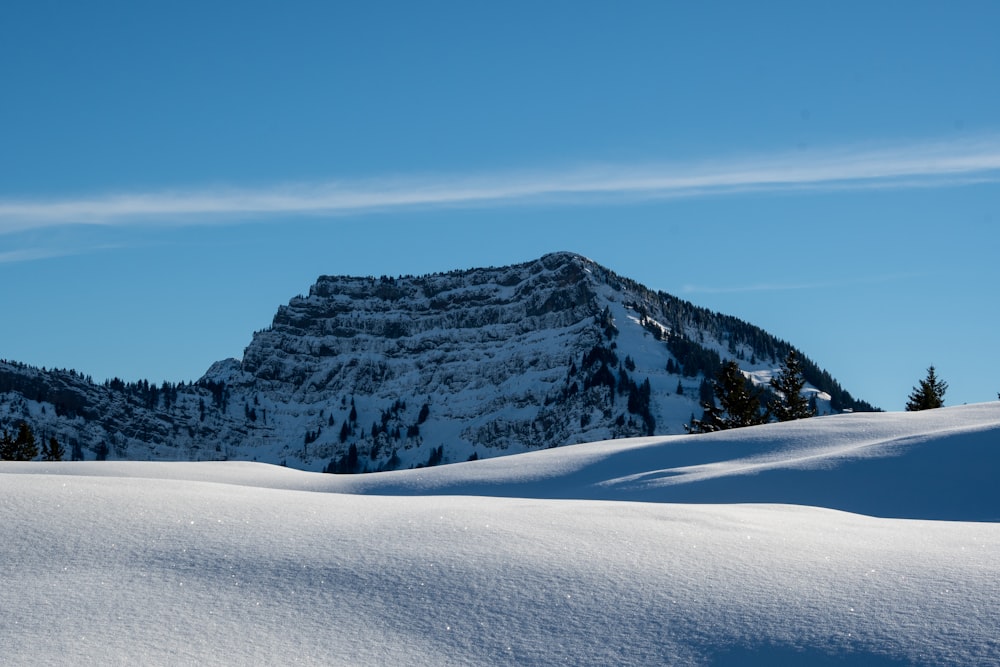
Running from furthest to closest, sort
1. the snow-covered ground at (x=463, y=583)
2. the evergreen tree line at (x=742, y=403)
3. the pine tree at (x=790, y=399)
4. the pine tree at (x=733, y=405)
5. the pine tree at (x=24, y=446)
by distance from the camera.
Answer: the pine tree at (x=24, y=446), the pine tree at (x=790, y=399), the evergreen tree line at (x=742, y=403), the pine tree at (x=733, y=405), the snow-covered ground at (x=463, y=583)

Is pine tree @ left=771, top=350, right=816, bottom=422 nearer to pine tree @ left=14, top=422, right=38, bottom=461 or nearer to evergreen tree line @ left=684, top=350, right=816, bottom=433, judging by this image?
evergreen tree line @ left=684, top=350, right=816, bottom=433

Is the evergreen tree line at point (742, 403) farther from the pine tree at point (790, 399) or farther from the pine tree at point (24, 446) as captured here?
the pine tree at point (24, 446)

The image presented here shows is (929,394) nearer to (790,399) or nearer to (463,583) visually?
(790,399)

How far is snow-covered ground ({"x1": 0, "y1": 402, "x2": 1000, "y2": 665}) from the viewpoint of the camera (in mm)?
7957

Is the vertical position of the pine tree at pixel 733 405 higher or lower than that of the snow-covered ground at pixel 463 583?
higher

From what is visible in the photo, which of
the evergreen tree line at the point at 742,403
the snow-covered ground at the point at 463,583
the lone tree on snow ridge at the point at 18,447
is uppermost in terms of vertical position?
the evergreen tree line at the point at 742,403

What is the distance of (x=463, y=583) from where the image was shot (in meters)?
9.33

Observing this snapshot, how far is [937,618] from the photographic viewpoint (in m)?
8.28

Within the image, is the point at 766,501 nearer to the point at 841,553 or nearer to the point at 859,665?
the point at 841,553

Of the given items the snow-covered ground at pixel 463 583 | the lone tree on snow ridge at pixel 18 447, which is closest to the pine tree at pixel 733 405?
the snow-covered ground at pixel 463 583

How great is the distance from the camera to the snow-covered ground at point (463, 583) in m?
7.96

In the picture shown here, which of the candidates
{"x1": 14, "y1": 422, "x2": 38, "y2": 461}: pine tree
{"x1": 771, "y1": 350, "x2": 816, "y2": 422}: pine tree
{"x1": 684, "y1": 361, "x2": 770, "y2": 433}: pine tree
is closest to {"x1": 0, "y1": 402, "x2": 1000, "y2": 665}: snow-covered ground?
{"x1": 684, "y1": 361, "x2": 770, "y2": 433}: pine tree

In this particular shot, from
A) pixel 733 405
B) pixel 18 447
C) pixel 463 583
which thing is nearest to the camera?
pixel 463 583

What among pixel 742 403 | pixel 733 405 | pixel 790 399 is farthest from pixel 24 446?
pixel 790 399
